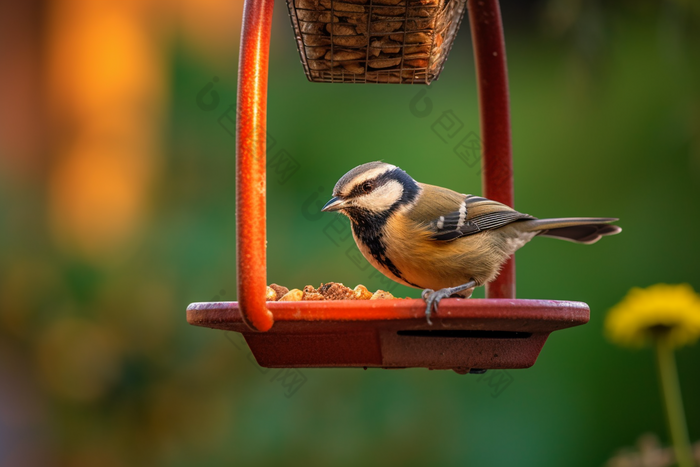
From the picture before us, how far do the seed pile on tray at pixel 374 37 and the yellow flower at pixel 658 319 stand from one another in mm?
1344

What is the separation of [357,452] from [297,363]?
2.36m

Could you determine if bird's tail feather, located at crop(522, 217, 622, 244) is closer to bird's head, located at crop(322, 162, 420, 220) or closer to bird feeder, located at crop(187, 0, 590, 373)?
bird's head, located at crop(322, 162, 420, 220)

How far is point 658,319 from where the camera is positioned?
3.00 m

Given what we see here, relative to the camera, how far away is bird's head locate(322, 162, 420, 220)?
2.53 metres

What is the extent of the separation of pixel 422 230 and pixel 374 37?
2.26ft

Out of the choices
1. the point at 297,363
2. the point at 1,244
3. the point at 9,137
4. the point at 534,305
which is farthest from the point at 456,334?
the point at 9,137

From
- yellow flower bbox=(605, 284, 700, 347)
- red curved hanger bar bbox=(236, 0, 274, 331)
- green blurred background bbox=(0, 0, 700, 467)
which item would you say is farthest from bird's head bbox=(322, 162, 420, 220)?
green blurred background bbox=(0, 0, 700, 467)

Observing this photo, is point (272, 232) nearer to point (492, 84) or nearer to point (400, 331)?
point (492, 84)

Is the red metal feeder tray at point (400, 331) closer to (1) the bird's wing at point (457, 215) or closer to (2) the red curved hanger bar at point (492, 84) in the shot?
(1) the bird's wing at point (457, 215)

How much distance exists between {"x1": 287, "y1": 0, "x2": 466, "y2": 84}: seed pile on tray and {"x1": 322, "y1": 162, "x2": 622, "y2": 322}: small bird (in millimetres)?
366

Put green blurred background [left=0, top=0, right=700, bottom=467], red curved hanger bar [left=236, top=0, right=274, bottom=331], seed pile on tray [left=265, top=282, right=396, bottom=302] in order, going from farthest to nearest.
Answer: green blurred background [left=0, top=0, right=700, bottom=467], seed pile on tray [left=265, top=282, right=396, bottom=302], red curved hanger bar [left=236, top=0, right=274, bottom=331]

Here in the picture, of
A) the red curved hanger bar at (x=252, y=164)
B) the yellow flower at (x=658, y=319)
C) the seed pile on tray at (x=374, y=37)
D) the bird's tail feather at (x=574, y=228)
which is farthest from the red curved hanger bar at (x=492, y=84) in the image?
the red curved hanger bar at (x=252, y=164)

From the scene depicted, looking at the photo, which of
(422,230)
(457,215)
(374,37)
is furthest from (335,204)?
(374,37)

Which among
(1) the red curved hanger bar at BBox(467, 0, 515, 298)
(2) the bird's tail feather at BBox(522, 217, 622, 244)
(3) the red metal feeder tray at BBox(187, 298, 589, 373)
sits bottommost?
(3) the red metal feeder tray at BBox(187, 298, 589, 373)
